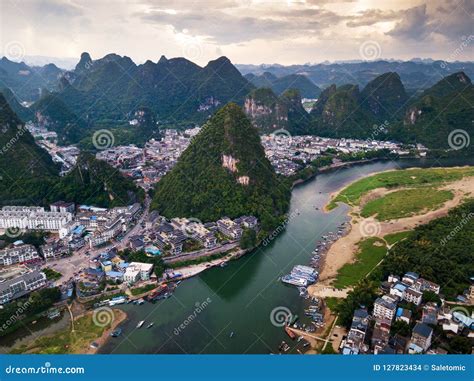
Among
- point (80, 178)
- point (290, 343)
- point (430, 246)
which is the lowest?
point (290, 343)

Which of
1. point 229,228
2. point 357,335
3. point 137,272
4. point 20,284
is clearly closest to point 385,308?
point 357,335

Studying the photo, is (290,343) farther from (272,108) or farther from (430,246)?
(272,108)

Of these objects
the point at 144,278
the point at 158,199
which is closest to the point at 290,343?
the point at 144,278

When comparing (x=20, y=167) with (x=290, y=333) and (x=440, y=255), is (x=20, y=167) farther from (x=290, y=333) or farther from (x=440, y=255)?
(x=440, y=255)

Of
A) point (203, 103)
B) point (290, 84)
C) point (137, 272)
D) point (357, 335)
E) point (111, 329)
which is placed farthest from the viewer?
point (290, 84)

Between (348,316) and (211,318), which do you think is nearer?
(348,316)

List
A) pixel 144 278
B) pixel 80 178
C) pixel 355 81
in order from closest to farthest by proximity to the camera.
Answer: pixel 144 278 → pixel 80 178 → pixel 355 81
